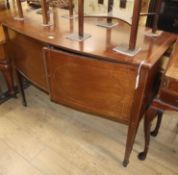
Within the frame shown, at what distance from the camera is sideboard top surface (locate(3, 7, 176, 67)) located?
996 millimetres

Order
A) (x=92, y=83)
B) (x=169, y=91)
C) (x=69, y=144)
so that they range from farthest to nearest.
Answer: (x=69, y=144), (x=92, y=83), (x=169, y=91)

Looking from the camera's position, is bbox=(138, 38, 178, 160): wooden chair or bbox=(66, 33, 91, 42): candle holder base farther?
bbox=(66, 33, 91, 42): candle holder base

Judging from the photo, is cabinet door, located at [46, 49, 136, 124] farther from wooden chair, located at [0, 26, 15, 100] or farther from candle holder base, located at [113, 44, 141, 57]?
wooden chair, located at [0, 26, 15, 100]

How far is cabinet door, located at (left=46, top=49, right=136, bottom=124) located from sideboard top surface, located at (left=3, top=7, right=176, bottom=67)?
0.15 ft

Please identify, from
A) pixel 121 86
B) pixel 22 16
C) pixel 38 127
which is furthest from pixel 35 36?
pixel 38 127

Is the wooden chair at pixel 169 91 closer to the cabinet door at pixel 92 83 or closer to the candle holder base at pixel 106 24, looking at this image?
the cabinet door at pixel 92 83

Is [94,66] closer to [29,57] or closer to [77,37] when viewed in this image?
[77,37]

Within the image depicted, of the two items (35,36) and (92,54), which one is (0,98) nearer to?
(35,36)

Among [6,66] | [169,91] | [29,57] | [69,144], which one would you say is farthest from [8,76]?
[169,91]

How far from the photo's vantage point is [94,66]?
1023 millimetres

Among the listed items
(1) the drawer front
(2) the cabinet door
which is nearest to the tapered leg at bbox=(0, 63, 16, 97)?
(1) the drawer front

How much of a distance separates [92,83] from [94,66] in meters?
0.11

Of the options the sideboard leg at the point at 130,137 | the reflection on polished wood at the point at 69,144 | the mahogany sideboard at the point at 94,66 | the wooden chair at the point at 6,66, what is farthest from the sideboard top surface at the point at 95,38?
the reflection on polished wood at the point at 69,144

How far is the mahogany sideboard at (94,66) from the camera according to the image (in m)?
0.99
